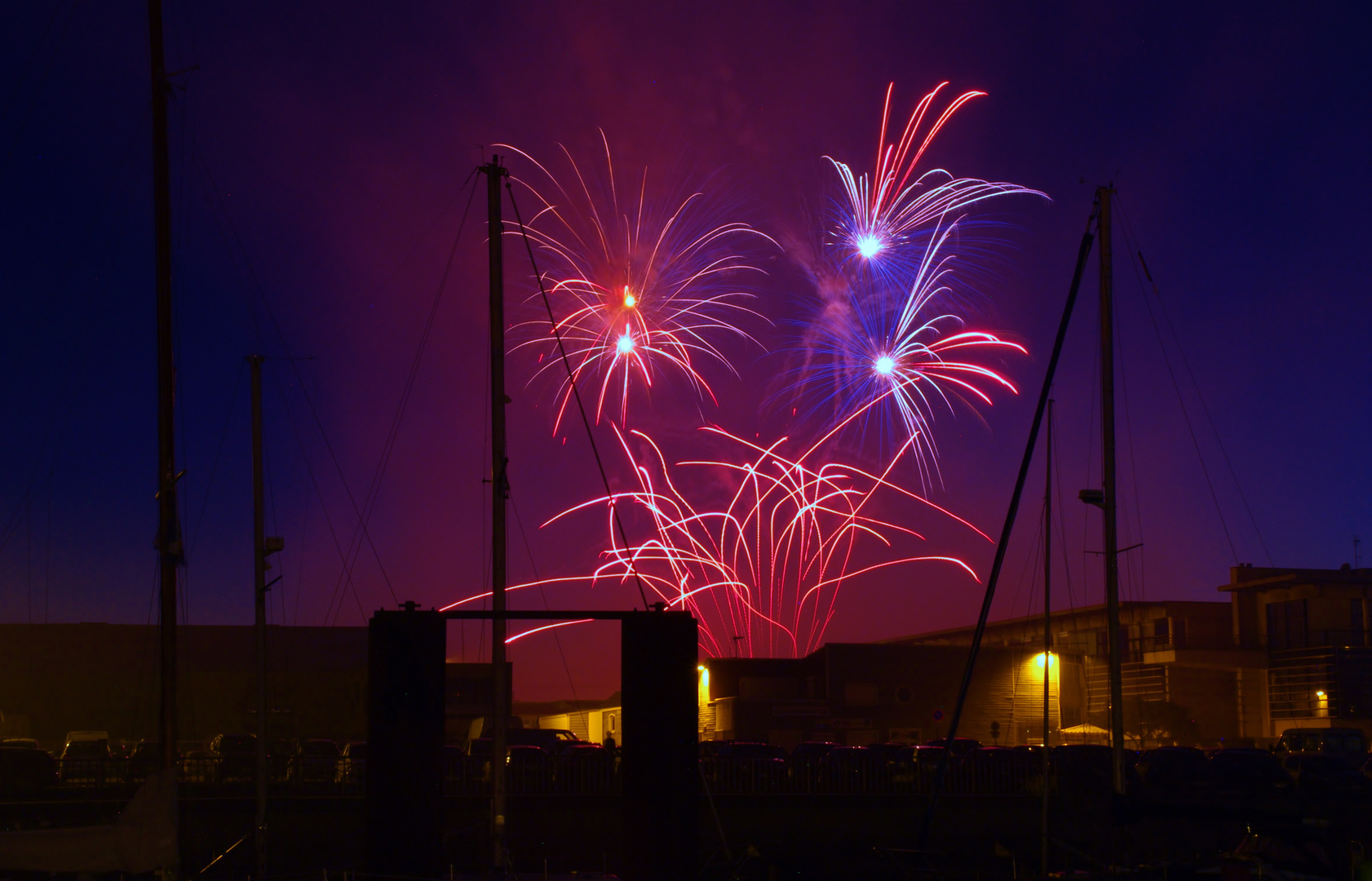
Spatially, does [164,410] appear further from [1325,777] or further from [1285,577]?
[1285,577]

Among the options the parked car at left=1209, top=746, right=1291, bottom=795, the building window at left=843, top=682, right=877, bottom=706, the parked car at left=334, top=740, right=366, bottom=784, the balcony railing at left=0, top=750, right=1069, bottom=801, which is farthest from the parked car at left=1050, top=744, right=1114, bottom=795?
the building window at left=843, top=682, right=877, bottom=706

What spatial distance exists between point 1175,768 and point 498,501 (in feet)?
69.4

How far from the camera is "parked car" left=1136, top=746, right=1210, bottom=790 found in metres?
28.5

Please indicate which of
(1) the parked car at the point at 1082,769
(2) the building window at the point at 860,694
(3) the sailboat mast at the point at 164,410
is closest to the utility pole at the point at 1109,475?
(1) the parked car at the point at 1082,769

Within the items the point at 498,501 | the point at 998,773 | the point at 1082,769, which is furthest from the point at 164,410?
the point at 1082,769

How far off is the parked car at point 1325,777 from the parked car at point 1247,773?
47 centimetres

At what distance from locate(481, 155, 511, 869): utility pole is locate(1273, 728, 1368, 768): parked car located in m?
31.7

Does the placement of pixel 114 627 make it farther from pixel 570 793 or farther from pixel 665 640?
pixel 665 640

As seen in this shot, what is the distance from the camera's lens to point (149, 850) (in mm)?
13828

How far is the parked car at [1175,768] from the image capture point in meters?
28.5

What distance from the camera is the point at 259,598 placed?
2305 centimetres

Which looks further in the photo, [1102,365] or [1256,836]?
[1102,365]

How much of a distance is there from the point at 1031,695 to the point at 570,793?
3181 cm

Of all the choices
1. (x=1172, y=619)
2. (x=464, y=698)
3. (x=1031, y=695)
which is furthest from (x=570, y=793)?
(x=1172, y=619)
